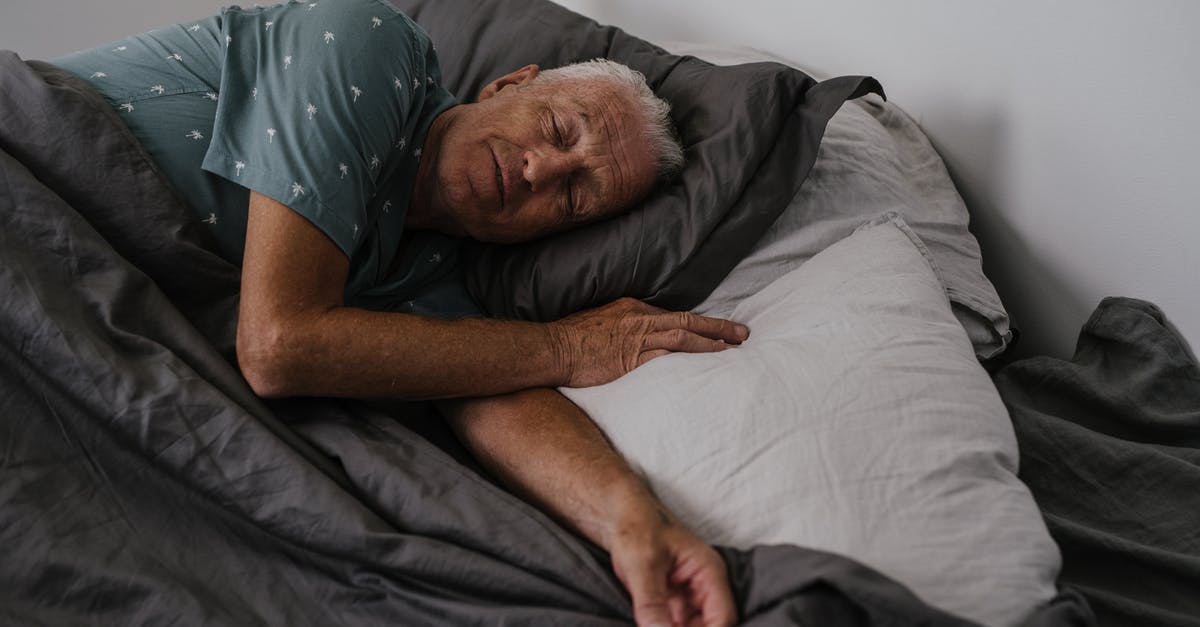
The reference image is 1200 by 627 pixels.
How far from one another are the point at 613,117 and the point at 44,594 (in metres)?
1.02

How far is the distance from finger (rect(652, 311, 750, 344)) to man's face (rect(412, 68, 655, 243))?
0.25m

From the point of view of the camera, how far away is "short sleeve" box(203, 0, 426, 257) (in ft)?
4.18

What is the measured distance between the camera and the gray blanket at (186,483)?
100 cm

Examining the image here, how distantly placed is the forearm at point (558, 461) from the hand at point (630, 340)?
6cm

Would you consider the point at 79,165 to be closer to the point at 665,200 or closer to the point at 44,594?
the point at 44,594

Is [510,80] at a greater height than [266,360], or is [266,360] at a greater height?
[510,80]

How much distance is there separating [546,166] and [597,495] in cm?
57

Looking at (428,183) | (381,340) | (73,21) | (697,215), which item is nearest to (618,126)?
(697,215)

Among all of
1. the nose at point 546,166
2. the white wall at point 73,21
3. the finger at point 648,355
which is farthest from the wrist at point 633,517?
the white wall at point 73,21

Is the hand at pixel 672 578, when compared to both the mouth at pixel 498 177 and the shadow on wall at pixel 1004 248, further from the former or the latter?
the shadow on wall at pixel 1004 248

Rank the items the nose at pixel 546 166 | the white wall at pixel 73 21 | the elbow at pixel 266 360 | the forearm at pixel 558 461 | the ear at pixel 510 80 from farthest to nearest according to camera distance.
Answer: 1. the white wall at pixel 73 21
2. the ear at pixel 510 80
3. the nose at pixel 546 166
4. the elbow at pixel 266 360
5. the forearm at pixel 558 461

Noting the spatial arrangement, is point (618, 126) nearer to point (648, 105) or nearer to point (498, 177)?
point (648, 105)

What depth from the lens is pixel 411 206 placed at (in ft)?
5.19

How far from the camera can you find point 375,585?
1069 mm
